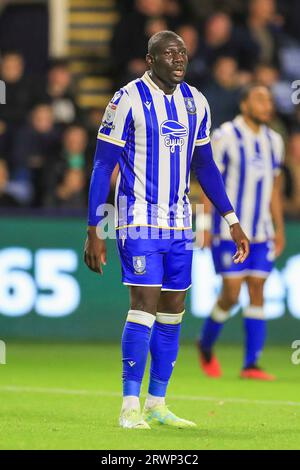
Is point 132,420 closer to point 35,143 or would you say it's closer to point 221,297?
point 221,297

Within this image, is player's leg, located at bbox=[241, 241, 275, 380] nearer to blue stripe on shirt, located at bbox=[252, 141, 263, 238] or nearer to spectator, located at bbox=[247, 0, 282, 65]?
blue stripe on shirt, located at bbox=[252, 141, 263, 238]

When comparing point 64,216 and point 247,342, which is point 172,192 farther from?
point 64,216

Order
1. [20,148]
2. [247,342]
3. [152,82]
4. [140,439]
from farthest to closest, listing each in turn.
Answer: [20,148]
[247,342]
[152,82]
[140,439]

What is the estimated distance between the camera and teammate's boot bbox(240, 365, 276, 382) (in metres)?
10.7

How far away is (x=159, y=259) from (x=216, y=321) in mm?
3532

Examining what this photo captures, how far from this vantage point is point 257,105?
35.5ft

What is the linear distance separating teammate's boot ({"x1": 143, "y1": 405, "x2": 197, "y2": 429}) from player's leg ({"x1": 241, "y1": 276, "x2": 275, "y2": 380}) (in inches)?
118

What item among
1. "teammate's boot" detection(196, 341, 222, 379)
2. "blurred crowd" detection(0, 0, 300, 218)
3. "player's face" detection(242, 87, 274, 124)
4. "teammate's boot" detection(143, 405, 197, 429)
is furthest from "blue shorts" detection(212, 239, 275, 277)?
"teammate's boot" detection(143, 405, 197, 429)

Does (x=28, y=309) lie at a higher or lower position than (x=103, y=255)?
lower

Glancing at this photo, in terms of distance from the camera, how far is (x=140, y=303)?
24.7 feet

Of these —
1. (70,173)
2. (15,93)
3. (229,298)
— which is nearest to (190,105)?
(229,298)

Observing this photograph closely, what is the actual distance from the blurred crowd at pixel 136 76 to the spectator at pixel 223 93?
0.04 ft

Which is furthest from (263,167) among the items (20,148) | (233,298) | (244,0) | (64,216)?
(244,0)

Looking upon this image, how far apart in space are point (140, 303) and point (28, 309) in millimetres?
5706
